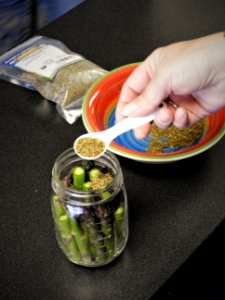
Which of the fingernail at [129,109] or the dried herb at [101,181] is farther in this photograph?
the fingernail at [129,109]

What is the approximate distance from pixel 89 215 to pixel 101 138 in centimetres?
18

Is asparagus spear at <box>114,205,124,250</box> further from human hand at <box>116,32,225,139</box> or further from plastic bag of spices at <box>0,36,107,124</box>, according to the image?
plastic bag of spices at <box>0,36,107,124</box>

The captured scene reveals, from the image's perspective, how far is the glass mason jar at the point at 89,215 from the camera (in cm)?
64

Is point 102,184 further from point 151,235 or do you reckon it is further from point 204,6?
point 204,6

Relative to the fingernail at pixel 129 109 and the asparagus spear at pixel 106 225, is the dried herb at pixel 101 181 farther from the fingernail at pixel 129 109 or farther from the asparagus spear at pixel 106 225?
the fingernail at pixel 129 109

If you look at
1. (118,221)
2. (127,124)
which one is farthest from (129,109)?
(118,221)

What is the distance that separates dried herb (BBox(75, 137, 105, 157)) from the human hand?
0.33ft

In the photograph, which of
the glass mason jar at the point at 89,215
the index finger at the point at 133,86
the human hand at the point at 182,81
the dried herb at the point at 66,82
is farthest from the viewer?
the dried herb at the point at 66,82

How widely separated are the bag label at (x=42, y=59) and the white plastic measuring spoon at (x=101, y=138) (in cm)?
26

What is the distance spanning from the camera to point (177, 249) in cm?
72

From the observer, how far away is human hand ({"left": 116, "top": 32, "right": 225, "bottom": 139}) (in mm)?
780

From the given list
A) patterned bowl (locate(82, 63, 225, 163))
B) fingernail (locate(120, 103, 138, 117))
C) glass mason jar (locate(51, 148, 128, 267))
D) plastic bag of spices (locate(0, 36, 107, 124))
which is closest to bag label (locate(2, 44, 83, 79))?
plastic bag of spices (locate(0, 36, 107, 124))

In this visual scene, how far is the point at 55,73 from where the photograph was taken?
3.28 feet

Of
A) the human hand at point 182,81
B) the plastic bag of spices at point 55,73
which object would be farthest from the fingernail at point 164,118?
the plastic bag of spices at point 55,73
